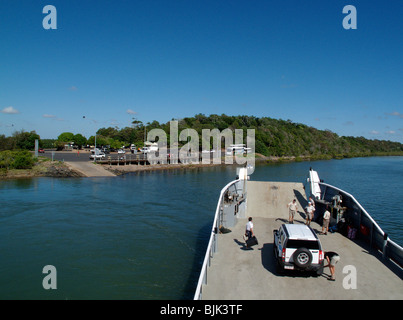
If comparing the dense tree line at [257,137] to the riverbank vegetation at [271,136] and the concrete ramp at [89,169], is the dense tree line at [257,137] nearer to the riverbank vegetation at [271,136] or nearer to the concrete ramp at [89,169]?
the riverbank vegetation at [271,136]

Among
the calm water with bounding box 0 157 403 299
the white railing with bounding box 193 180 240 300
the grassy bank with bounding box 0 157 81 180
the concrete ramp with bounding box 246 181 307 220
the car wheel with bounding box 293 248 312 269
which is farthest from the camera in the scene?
the grassy bank with bounding box 0 157 81 180

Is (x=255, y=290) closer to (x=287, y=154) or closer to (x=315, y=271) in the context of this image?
(x=315, y=271)

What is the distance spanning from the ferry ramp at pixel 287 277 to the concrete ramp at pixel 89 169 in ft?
132

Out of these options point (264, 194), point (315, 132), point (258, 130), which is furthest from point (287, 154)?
point (264, 194)

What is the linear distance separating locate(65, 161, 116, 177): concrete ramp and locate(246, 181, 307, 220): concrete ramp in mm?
36145

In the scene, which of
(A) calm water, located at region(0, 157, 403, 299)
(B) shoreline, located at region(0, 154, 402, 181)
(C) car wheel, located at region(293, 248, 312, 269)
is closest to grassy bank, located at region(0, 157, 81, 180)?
(B) shoreline, located at region(0, 154, 402, 181)

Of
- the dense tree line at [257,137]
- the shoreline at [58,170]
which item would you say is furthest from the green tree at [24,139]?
the shoreline at [58,170]

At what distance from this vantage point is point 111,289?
13281mm

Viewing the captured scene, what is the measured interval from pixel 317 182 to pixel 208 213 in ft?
38.5

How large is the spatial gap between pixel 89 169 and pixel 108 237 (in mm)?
33651

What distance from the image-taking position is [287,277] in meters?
9.05

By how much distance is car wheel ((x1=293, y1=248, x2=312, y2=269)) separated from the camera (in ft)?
28.8

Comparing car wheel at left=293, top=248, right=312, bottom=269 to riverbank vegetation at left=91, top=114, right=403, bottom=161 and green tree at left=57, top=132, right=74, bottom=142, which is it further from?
green tree at left=57, top=132, right=74, bottom=142

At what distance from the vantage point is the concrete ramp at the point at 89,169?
4848cm
